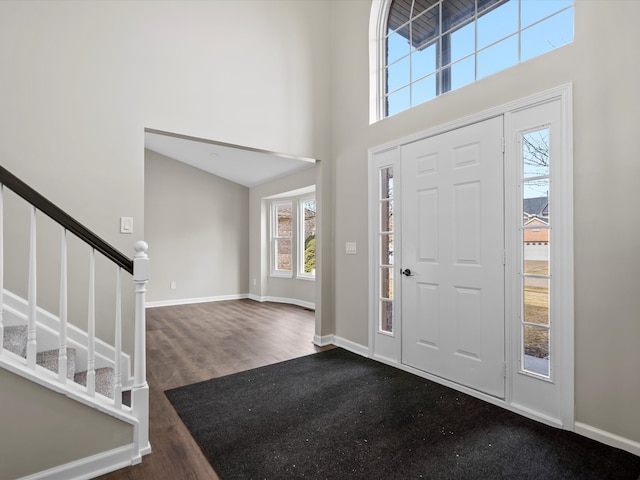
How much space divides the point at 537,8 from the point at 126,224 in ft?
11.4

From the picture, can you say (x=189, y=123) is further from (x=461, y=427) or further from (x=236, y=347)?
(x=461, y=427)

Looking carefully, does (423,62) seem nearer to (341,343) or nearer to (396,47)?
(396,47)

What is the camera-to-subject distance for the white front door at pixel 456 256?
246cm

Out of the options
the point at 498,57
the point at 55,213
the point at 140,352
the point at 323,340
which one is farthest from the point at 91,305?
the point at 498,57

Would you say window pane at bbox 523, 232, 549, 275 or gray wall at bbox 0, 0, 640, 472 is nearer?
gray wall at bbox 0, 0, 640, 472

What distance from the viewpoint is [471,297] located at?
260 cm

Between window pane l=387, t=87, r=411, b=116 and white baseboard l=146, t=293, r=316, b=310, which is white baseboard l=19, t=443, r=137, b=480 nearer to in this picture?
window pane l=387, t=87, r=411, b=116

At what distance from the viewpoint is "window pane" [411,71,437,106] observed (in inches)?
119

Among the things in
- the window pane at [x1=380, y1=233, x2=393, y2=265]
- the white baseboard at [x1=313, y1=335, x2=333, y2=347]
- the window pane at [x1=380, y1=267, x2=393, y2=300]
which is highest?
the window pane at [x1=380, y1=233, x2=393, y2=265]

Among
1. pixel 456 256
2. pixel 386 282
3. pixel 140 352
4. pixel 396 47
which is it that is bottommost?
pixel 140 352

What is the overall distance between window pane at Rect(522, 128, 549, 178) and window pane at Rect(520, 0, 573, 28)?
0.83 m

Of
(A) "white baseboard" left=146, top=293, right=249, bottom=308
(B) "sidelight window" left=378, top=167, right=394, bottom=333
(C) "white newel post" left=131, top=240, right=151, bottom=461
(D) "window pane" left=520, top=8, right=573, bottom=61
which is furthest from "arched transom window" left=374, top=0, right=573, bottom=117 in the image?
(A) "white baseboard" left=146, top=293, right=249, bottom=308

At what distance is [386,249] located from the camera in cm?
335

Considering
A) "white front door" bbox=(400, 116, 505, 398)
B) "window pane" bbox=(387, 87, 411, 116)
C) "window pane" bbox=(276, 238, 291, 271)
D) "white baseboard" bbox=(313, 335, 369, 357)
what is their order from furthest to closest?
"window pane" bbox=(276, 238, 291, 271)
"white baseboard" bbox=(313, 335, 369, 357)
"window pane" bbox=(387, 87, 411, 116)
"white front door" bbox=(400, 116, 505, 398)
